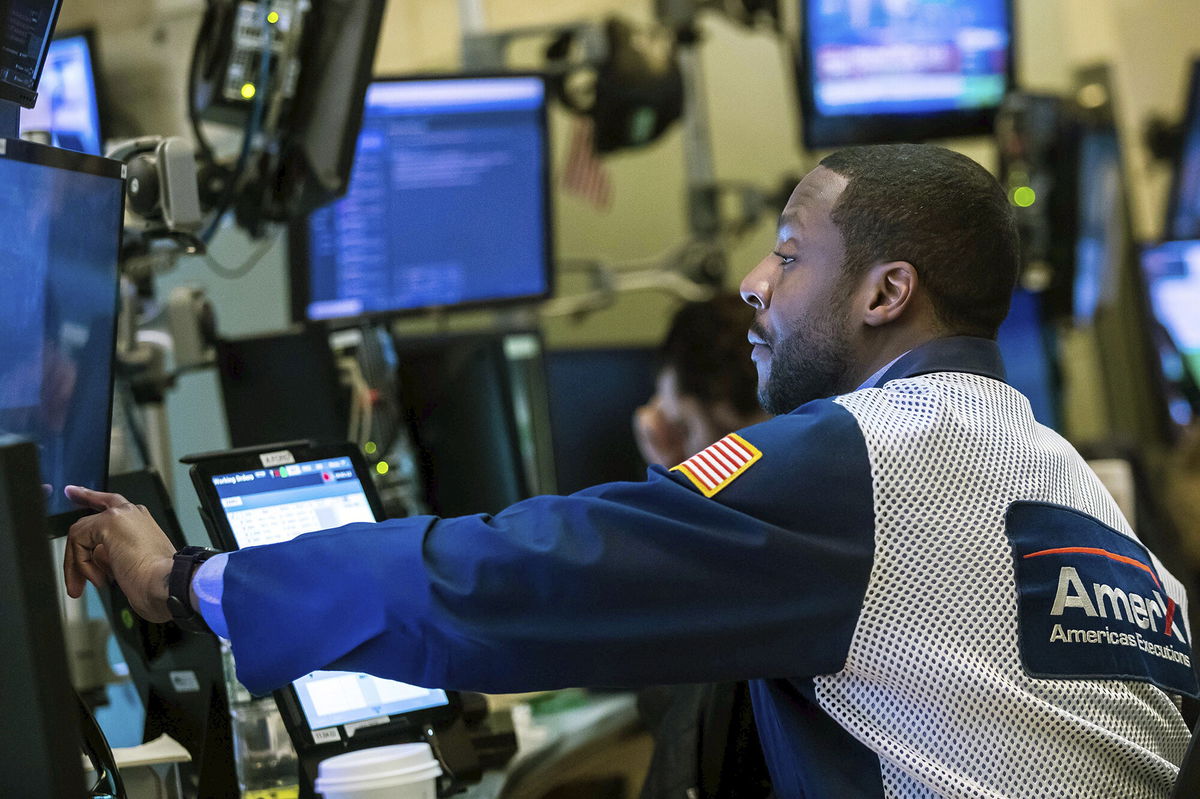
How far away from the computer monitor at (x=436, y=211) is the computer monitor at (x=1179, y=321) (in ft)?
6.15

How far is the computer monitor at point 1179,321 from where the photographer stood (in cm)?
370

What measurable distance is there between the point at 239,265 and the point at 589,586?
1.53 meters

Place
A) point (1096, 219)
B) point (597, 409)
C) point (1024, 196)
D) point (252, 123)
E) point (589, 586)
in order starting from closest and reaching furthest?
1. point (589, 586)
2. point (252, 123)
3. point (597, 409)
4. point (1024, 196)
5. point (1096, 219)

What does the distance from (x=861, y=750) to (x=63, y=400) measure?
801 millimetres

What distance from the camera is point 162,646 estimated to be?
1.63m

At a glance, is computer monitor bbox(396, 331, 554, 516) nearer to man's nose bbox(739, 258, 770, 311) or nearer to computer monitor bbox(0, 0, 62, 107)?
man's nose bbox(739, 258, 770, 311)

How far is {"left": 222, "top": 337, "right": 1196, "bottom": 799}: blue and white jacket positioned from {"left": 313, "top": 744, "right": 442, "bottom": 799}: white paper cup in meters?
0.14

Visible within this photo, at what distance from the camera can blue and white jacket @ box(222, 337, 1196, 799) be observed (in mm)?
1226

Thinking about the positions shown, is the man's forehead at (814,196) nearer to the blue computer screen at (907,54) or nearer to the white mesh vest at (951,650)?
the white mesh vest at (951,650)

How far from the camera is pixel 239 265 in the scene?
256cm

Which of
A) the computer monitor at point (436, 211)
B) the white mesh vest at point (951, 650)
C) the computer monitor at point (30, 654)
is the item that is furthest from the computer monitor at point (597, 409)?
the computer monitor at point (30, 654)

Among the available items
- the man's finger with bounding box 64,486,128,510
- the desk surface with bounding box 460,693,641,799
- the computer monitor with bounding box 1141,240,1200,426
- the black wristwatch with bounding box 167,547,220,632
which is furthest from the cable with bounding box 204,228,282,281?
the computer monitor with bounding box 1141,240,1200,426

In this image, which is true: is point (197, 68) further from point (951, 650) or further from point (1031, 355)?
point (1031, 355)

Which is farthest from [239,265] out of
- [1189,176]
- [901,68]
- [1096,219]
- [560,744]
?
[1189,176]
